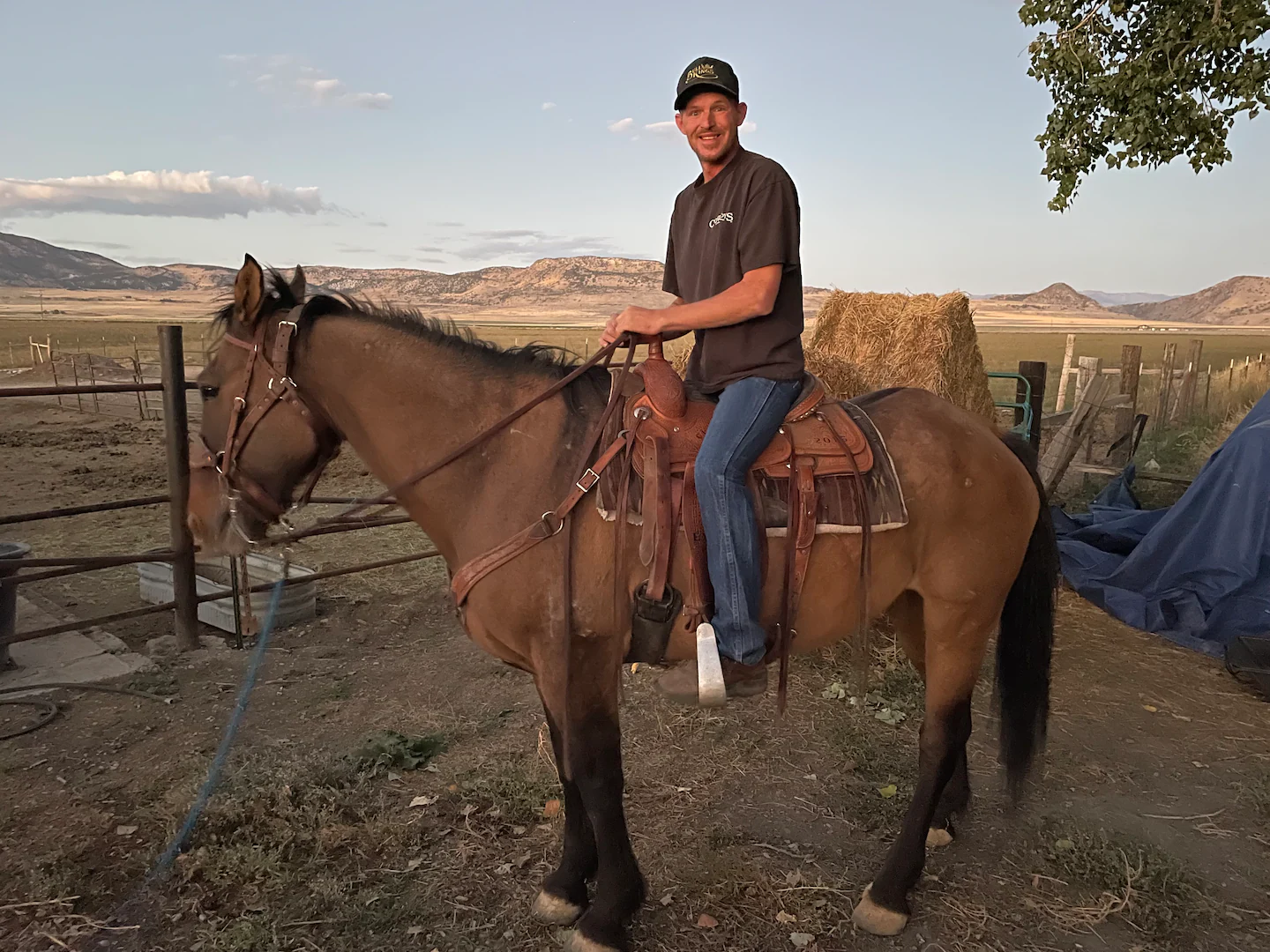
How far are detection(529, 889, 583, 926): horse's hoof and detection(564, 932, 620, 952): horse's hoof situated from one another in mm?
123

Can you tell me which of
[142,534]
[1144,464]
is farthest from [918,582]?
[1144,464]

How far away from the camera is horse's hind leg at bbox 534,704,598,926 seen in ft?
9.67

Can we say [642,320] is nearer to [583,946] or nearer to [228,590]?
[583,946]

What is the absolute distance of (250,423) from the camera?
8.08ft

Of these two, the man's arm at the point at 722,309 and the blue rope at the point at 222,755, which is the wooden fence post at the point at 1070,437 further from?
the blue rope at the point at 222,755

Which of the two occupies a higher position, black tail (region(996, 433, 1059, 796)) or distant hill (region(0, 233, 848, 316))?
distant hill (region(0, 233, 848, 316))

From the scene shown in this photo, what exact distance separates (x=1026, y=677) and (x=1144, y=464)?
9.52 meters

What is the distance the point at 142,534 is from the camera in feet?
28.5

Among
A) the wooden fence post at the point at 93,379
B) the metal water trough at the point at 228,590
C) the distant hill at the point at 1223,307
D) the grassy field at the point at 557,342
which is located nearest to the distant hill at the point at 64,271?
the grassy field at the point at 557,342

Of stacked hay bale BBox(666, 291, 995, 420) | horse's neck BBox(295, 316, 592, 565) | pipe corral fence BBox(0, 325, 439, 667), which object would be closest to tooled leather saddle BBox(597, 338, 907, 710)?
horse's neck BBox(295, 316, 592, 565)

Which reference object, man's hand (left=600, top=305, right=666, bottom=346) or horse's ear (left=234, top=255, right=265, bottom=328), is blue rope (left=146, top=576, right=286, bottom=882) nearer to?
horse's ear (left=234, top=255, right=265, bottom=328)

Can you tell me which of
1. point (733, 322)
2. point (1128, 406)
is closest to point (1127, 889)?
point (733, 322)

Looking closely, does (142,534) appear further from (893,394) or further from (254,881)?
(893,394)

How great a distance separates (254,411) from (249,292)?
0.40 m
